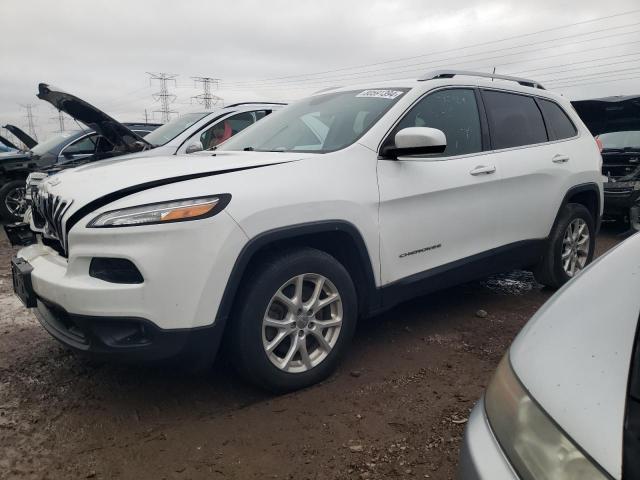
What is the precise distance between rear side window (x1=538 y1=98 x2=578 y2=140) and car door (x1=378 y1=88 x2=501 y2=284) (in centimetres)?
98

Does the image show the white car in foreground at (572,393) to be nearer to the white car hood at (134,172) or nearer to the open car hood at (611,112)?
the white car hood at (134,172)

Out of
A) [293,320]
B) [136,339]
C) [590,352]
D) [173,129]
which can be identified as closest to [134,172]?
[136,339]

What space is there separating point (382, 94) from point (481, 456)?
260 cm

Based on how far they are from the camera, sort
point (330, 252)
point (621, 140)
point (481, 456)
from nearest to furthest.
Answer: point (481, 456) < point (330, 252) < point (621, 140)

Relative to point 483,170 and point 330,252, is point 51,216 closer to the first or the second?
point 330,252

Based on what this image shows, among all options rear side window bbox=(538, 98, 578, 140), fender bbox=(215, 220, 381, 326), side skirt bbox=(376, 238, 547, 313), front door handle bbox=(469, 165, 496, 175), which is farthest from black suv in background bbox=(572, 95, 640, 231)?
fender bbox=(215, 220, 381, 326)

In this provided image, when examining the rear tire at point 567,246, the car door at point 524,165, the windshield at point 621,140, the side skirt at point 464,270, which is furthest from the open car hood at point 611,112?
the side skirt at point 464,270

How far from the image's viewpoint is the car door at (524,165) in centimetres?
375

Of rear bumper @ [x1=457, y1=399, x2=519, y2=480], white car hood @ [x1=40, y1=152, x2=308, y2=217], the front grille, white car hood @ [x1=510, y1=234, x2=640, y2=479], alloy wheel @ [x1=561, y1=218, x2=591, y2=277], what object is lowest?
alloy wheel @ [x1=561, y1=218, x2=591, y2=277]

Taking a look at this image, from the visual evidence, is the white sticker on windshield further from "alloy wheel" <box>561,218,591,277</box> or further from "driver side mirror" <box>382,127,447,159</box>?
"alloy wheel" <box>561,218,591,277</box>

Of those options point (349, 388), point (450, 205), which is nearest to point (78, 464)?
point (349, 388)

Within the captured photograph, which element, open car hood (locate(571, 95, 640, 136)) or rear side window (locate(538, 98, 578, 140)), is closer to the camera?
rear side window (locate(538, 98, 578, 140))

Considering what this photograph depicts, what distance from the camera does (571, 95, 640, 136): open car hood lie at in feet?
25.8

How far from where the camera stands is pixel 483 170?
3.52 metres
